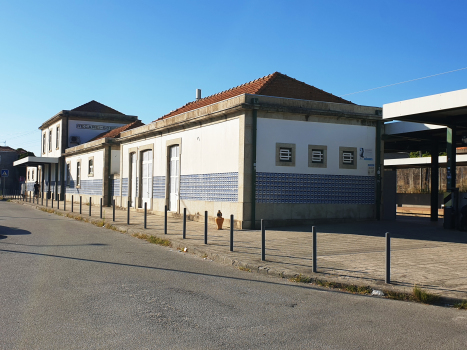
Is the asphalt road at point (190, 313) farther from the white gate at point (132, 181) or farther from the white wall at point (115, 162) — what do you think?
the white wall at point (115, 162)

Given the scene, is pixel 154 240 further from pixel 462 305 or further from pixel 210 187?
pixel 462 305

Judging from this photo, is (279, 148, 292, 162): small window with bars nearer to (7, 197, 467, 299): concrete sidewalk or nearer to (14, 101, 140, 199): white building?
(7, 197, 467, 299): concrete sidewalk

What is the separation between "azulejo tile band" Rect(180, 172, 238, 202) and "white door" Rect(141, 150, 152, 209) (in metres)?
4.22

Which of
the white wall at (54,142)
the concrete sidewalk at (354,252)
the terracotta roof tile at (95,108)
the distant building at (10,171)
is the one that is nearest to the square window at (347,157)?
the concrete sidewalk at (354,252)

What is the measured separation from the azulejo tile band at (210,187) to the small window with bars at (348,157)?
414 cm

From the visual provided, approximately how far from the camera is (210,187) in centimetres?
1738

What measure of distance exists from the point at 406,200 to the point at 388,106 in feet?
62.8

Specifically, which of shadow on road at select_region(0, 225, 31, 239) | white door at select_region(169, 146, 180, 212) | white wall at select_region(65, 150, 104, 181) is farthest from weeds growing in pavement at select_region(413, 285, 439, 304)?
white wall at select_region(65, 150, 104, 181)

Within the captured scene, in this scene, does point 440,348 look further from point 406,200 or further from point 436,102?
point 406,200

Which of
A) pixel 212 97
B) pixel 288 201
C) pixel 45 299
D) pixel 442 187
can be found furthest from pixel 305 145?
pixel 442 187

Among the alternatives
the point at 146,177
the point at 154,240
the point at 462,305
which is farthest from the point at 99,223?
the point at 462,305

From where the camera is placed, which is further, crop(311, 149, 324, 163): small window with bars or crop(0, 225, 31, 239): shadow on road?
crop(311, 149, 324, 163): small window with bars

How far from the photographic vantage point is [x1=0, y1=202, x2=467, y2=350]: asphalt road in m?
4.59

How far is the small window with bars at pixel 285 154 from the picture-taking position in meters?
15.9
